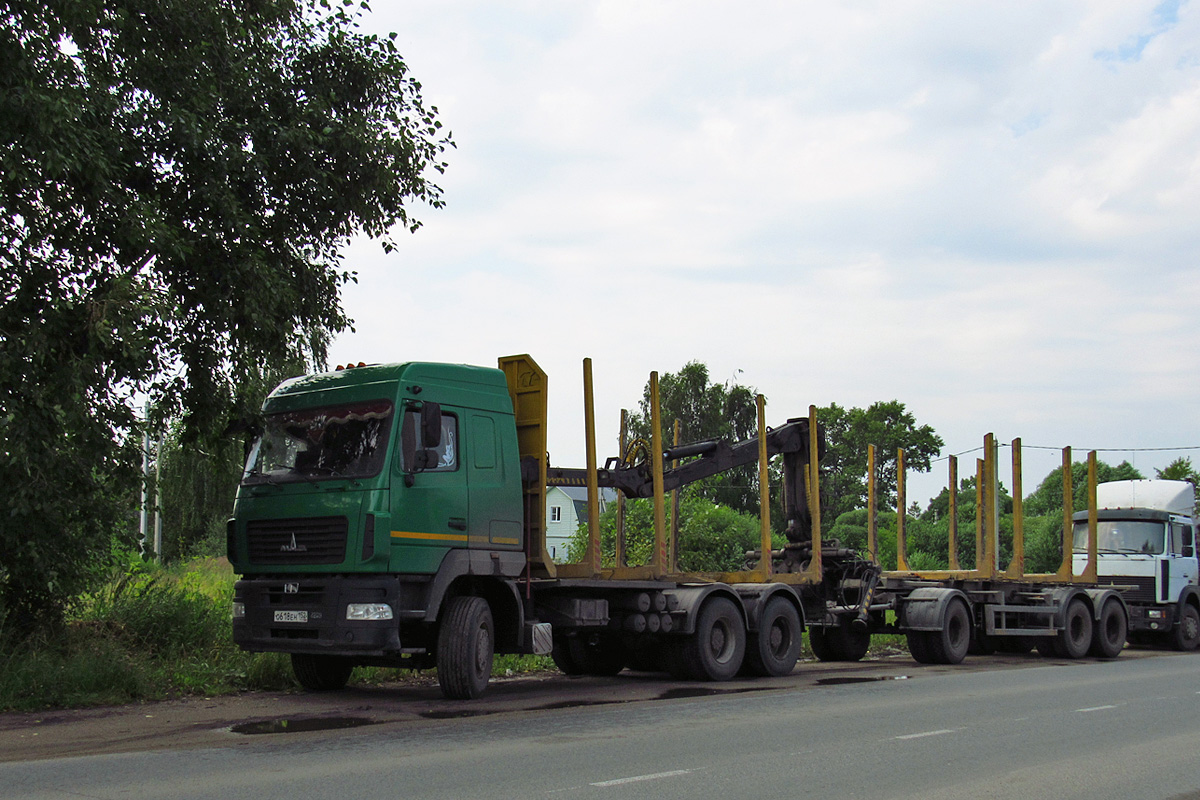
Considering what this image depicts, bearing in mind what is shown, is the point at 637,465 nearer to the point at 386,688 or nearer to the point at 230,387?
the point at 386,688

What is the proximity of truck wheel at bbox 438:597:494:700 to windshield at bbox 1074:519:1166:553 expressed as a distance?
15.6 meters

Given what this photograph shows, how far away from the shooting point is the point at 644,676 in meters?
16.7

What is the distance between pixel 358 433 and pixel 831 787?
617 centimetres

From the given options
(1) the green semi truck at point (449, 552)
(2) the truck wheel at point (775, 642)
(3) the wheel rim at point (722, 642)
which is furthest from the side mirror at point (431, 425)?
(2) the truck wheel at point (775, 642)

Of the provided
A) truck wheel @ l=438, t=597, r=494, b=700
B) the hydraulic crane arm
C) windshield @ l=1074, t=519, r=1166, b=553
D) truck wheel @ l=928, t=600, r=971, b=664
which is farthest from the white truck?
truck wheel @ l=438, t=597, r=494, b=700

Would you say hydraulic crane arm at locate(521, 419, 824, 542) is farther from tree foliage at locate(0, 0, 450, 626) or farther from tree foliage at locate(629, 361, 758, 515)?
tree foliage at locate(629, 361, 758, 515)

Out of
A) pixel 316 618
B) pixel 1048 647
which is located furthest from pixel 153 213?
pixel 1048 647

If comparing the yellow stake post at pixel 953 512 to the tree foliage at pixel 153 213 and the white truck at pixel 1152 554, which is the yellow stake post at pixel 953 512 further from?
the tree foliage at pixel 153 213

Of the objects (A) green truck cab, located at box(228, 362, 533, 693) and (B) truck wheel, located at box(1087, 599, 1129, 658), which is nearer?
(A) green truck cab, located at box(228, 362, 533, 693)

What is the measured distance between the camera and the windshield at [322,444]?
1184 centimetres

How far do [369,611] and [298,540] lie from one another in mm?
1093

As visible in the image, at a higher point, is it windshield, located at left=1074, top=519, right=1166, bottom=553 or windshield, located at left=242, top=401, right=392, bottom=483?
windshield, located at left=242, top=401, right=392, bottom=483

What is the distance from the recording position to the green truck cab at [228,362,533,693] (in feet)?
38.0

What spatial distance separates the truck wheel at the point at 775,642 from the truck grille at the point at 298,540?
634cm
